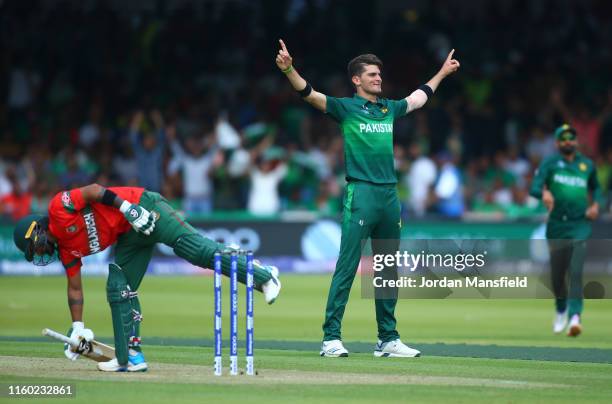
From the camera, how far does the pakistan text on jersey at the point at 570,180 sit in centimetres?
1523

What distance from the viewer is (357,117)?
36.8 feet

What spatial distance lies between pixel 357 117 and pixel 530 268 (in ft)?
31.9

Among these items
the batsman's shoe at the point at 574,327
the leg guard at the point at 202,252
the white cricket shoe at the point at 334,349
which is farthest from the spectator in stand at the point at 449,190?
the leg guard at the point at 202,252

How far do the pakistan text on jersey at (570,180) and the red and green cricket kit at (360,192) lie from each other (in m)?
4.52

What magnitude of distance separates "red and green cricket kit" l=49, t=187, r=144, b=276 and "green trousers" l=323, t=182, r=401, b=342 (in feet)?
6.07

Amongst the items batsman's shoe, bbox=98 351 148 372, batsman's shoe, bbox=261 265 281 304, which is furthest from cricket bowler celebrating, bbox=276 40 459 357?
batsman's shoe, bbox=98 351 148 372

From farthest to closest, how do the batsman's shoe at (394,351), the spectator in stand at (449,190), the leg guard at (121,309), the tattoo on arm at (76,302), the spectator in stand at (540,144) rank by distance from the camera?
the spectator in stand at (540,144) → the spectator in stand at (449,190) → the batsman's shoe at (394,351) → the tattoo on arm at (76,302) → the leg guard at (121,309)

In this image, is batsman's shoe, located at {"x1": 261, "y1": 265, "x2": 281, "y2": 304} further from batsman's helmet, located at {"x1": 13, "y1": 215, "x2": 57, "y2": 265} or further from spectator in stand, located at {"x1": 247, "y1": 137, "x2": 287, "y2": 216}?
spectator in stand, located at {"x1": 247, "y1": 137, "x2": 287, "y2": 216}

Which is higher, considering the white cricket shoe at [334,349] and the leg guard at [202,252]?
the leg guard at [202,252]

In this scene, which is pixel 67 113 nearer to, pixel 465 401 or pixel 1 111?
pixel 1 111

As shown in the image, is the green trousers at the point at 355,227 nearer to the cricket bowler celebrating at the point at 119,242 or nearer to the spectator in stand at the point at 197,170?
the cricket bowler celebrating at the point at 119,242

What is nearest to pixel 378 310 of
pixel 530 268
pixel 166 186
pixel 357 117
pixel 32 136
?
pixel 357 117

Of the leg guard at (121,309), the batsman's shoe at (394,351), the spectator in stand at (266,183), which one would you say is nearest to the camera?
the leg guard at (121,309)

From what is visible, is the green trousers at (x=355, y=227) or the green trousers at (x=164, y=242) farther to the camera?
the green trousers at (x=355, y=227)
